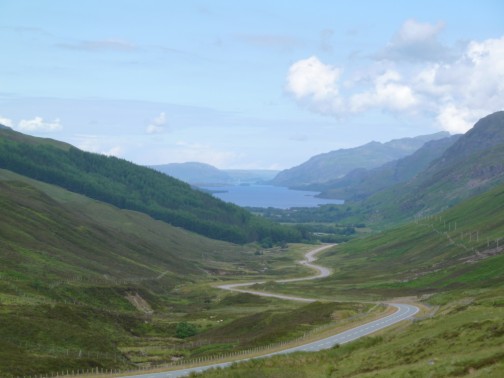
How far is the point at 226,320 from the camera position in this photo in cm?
13412

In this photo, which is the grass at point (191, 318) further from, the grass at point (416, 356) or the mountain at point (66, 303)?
the mountain at point (66, 303)

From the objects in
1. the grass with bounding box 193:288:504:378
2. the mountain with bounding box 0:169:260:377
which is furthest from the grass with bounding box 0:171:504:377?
the mountain with bounding box 0:169:260:377

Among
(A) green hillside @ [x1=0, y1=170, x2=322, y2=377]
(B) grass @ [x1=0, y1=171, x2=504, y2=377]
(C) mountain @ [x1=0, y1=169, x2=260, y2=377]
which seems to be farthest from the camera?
(A) green hillside @ [x1=0, y1=170, x2=322, y2=377]

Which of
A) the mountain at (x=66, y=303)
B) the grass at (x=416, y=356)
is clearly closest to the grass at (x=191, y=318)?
the grass at (x=416, y=356)

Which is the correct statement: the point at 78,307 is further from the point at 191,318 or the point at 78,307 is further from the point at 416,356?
the point at 416,356

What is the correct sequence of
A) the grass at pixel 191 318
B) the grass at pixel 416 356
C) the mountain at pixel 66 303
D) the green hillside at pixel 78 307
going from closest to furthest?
1. the grass at pixel 416 356
2. the grass at pixel 191 318
3. the mountain at pixel 66 303
4. the green hillside at pixel 78 307

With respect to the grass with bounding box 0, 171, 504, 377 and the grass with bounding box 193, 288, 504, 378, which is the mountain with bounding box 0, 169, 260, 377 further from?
the grass with bounding box 193, 288, 504, 378

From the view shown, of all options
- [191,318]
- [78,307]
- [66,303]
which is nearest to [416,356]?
[78,307]

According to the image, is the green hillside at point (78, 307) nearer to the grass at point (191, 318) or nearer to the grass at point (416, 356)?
the grass at point (191, 318)

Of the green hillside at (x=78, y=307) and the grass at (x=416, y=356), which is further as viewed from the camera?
the green hillside at (x=78, y=307)

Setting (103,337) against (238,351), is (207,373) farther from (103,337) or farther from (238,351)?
(103,337)

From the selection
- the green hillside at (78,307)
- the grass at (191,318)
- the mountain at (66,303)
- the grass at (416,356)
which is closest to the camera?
the grass at (416,356)

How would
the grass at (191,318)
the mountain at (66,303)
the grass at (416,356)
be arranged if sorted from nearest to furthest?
the grass at (416,356) < the grass at (191,318) < the mountain at (66,303)

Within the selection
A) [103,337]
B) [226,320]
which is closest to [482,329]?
[103,337]
